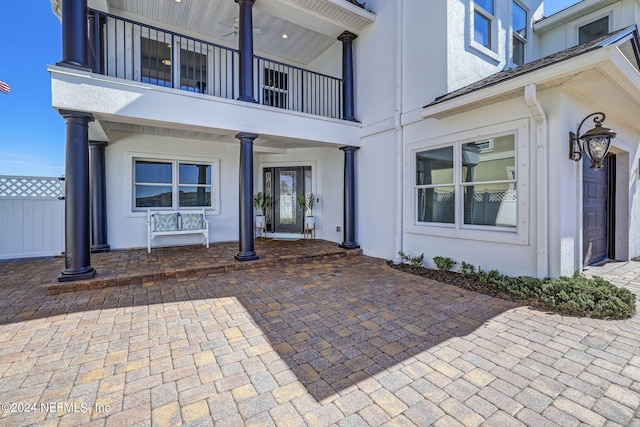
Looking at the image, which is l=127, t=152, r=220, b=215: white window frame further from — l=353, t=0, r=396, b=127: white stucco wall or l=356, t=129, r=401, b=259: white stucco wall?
l=353, t=0, r=396, b=127: white stucco wall

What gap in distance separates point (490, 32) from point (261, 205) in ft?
24.3

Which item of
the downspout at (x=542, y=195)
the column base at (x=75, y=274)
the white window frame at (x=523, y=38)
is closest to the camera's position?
the downspout at (x=542, y=195)

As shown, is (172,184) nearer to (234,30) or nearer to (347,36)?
(234,30)

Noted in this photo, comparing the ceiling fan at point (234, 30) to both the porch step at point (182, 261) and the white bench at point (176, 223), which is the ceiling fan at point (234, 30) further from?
the porch step at point (182, 261)

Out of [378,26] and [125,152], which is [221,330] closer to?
[125,152]

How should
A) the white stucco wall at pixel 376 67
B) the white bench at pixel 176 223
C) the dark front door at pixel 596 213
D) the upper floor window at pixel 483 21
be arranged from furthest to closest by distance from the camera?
the white bench at pixel 176 223 → the white stucco wall at pixel 376 67 → the upper floor window at pixel 483 21 → the dark front door at pixel 596 213

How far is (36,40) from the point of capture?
39.5ft

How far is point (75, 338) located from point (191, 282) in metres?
1.92

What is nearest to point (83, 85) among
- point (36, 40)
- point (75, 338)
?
point (75, 338)

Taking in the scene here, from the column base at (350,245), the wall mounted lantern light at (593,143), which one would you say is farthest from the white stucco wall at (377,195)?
the wall mounted lantern light at (593,143)

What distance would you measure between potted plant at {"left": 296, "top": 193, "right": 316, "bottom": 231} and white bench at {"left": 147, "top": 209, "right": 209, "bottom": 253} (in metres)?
2.86

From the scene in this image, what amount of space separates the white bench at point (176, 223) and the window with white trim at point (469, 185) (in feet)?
17.6

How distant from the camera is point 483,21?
6199 mm

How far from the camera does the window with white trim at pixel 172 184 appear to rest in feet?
24.2
